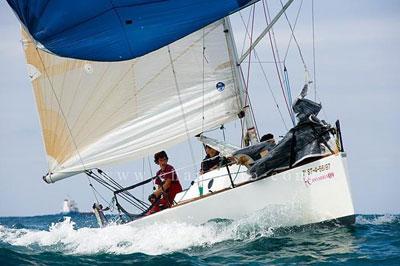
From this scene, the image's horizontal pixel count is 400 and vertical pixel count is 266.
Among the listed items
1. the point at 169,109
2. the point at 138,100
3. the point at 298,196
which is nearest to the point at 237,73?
the point at 169,109

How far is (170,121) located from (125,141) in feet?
3.40

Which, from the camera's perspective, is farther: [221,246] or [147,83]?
[147,83]

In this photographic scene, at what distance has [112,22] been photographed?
11867mm

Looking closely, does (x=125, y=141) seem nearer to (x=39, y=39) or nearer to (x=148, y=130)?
(x=148, y=130)

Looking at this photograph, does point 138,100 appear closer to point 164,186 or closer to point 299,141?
point 164,186

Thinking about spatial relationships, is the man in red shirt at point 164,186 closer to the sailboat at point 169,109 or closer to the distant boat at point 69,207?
the sailboat at point 169,109

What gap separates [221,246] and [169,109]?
160 inches

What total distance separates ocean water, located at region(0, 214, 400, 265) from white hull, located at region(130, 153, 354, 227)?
20cm

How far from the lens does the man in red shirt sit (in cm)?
1413

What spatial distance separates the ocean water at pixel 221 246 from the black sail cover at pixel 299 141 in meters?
0.92

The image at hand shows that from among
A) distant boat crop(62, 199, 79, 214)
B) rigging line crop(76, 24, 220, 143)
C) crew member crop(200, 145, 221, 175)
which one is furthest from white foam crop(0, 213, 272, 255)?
distant boat crop(62, 199, 79, 214)

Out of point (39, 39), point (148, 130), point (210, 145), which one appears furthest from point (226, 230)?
point (39, 39)

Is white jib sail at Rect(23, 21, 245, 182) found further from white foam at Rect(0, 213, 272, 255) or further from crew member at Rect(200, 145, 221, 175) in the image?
white foam at Rect(0, 213, 272, 255)

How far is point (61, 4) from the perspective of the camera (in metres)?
11.7
